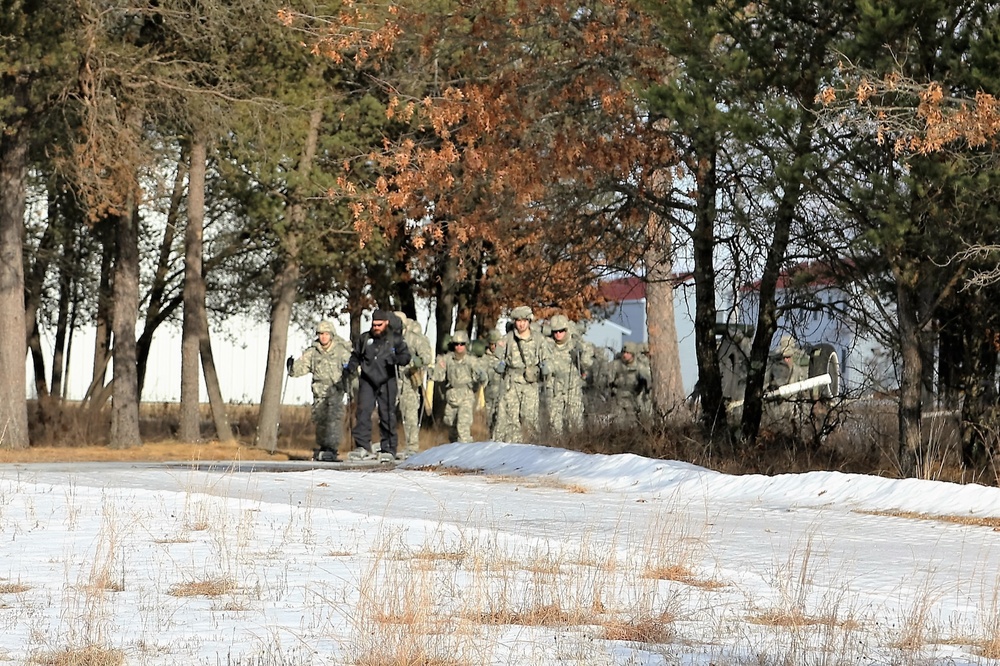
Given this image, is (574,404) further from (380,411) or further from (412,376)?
(380,411)

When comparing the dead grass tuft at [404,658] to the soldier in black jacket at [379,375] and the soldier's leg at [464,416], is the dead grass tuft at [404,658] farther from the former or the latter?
the soldier's leg at [464,416]

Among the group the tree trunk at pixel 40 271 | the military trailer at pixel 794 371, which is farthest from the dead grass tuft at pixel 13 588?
the tree trunk at pixel 40 271

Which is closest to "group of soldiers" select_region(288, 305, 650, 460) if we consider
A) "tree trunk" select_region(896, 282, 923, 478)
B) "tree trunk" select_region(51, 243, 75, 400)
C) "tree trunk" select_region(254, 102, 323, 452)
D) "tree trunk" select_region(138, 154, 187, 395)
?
"tree trunk" select_region(254, 102, 323, 452)

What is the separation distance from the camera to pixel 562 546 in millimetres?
10500

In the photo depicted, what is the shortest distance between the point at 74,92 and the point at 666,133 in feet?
34.9

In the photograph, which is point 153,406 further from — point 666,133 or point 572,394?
point 666,133

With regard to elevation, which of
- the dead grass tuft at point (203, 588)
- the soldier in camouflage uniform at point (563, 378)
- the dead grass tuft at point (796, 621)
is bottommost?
the dead grass tuft at point (796, 621)

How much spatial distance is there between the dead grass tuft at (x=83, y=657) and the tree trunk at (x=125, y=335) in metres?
23.3

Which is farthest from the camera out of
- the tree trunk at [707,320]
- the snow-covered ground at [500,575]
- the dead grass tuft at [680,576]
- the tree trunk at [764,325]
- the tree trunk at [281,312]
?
the tree trunk at [281,312]

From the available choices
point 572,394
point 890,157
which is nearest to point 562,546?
Result: point 890,157

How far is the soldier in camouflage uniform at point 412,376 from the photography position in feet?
84.6

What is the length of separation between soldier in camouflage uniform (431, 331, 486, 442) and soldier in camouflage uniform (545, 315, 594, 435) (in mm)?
1336

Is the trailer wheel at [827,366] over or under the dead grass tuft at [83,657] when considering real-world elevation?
over

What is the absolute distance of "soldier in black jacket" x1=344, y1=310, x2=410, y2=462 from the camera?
23.6 meters
